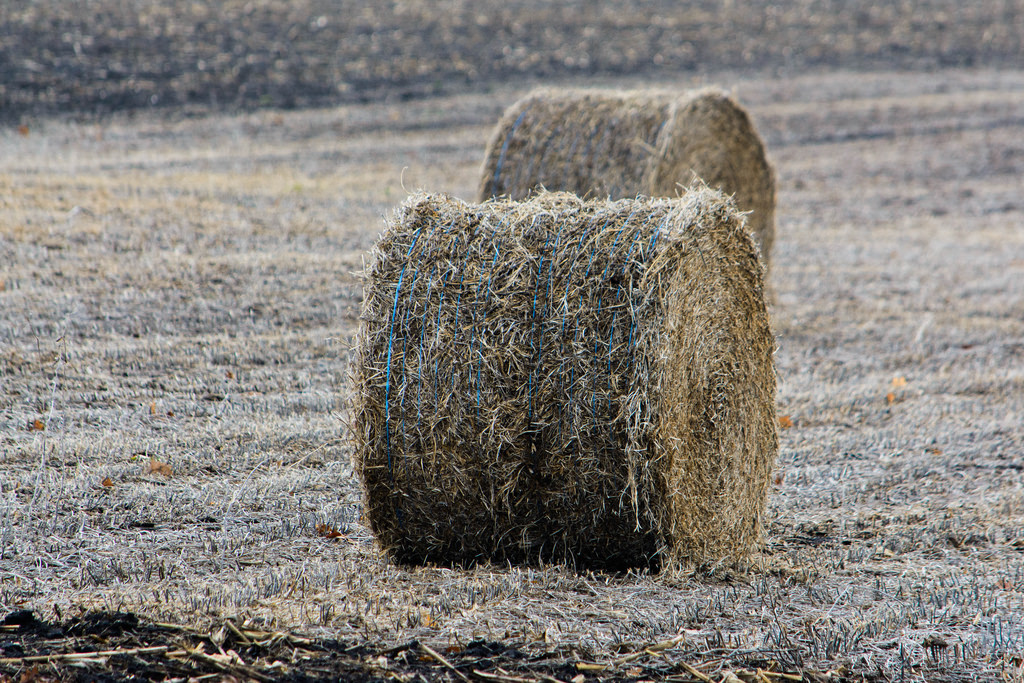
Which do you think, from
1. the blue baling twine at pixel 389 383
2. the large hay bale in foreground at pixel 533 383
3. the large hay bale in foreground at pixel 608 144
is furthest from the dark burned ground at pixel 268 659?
the large hay bale in foreground at pixel 608 144

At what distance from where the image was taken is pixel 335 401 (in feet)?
22.9

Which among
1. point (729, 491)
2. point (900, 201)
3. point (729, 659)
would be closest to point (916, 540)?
point (729, 491)

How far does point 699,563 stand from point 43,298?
5.96 metres

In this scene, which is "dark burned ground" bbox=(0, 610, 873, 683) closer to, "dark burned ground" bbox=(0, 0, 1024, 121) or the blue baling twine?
the blue baling twine

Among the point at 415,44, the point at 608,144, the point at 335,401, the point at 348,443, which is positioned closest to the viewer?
the point at 348,443

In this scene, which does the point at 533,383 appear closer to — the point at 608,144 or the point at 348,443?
the point at 348,443

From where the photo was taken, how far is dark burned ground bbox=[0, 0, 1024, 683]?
3.85 meters

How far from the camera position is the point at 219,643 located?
143 inches

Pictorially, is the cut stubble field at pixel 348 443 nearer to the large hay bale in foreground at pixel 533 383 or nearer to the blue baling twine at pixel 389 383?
the large hay bale in foreground at pixel 533 383

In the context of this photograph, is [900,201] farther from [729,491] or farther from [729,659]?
[729,659]

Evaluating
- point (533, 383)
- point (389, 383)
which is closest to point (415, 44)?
point (389, 383)

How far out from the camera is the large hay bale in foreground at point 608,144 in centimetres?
928

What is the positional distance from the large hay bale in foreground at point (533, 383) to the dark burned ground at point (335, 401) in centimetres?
24

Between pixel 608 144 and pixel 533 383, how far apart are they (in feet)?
17.4
